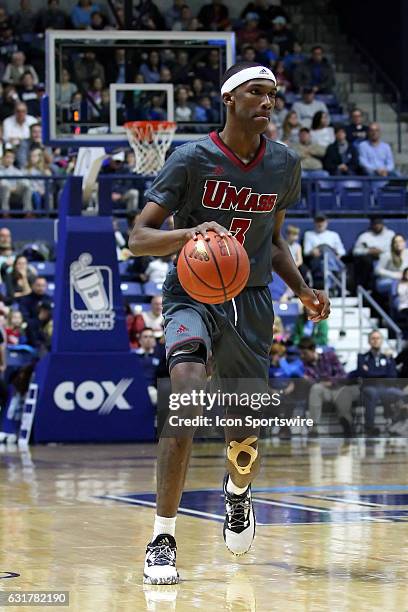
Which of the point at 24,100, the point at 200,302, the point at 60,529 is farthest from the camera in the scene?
the point at 24,100

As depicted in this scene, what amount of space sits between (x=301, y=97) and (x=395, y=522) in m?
15.6

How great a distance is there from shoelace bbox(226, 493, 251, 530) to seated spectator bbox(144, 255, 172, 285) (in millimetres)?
11374

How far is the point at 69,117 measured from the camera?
14.5 m

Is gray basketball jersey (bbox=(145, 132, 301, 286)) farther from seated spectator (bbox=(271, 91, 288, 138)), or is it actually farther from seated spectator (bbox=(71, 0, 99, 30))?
seated spectator (bbox=(71, 0, 99, 30))

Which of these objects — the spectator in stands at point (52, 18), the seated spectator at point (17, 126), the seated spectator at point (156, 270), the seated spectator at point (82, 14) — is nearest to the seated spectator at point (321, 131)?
the seated spectator at point (82, 14)

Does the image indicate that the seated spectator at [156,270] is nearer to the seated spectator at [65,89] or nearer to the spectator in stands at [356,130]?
the seated spectator at [65,89]

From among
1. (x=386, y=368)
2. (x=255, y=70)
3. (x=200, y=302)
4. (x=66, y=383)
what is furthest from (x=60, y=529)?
(x=386, y=368)

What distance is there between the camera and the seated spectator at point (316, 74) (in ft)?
74.8

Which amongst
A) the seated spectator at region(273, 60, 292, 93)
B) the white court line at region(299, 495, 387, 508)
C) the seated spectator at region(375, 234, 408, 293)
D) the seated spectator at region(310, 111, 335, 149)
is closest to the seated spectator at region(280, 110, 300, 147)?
the seated spectator at region(310, 111, 335, 149)

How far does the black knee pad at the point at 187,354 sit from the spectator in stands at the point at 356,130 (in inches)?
623

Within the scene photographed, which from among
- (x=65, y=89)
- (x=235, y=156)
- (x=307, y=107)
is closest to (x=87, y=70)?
(x=65, y=89)

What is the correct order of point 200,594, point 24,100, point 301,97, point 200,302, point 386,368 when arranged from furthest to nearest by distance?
point 301,97, point 24,100, point 386,368, point 200,302, point 200,594

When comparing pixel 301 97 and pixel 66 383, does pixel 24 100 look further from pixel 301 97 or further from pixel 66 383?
pixel 66 383

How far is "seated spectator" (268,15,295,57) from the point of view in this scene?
23.5 metres
